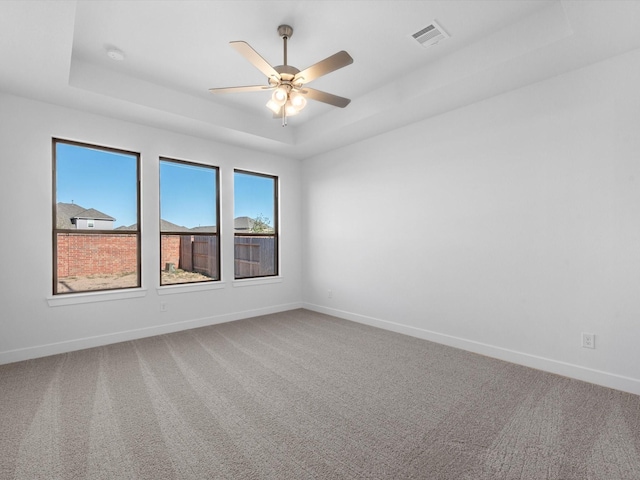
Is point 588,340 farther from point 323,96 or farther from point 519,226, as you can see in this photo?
point 323,96

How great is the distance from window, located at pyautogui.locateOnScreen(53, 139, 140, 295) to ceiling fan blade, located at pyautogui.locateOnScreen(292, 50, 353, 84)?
2.70 meters

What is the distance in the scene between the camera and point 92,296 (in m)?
3.69

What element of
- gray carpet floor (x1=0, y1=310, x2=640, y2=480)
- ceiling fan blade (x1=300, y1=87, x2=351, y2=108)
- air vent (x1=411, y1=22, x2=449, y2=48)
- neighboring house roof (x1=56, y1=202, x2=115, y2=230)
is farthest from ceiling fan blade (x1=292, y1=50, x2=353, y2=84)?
neighboring house roof (x1=56, y1=202, x2=115, y2=230)

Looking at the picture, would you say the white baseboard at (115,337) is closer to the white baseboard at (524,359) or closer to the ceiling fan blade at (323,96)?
the white baseboard at (524,359)

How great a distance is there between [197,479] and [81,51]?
361 centimetres

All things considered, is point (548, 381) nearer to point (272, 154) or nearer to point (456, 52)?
point (456, 52)

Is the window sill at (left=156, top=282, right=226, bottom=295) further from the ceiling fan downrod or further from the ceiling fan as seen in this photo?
the ceiling fan downrod

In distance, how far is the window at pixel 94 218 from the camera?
142 inches

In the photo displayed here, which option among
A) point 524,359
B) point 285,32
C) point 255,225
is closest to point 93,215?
point 255,225

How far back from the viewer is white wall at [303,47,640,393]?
2619 mm

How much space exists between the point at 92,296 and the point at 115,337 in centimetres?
56

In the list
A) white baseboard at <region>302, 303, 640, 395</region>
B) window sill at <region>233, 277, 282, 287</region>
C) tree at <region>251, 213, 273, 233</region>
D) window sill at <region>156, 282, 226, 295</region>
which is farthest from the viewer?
tree at <region>251, 213, 273, 233</region>

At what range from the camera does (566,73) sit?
9.39 feet

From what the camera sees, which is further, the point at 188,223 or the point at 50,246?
the point at 188,223
